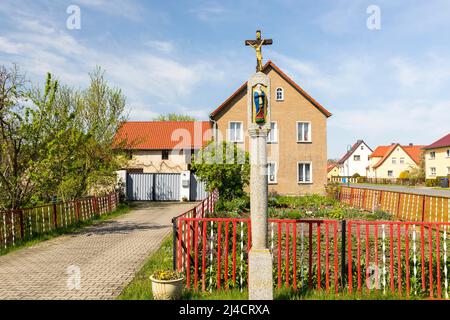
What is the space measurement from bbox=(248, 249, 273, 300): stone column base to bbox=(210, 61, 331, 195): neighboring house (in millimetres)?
19498

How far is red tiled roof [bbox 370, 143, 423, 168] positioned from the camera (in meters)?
61.5

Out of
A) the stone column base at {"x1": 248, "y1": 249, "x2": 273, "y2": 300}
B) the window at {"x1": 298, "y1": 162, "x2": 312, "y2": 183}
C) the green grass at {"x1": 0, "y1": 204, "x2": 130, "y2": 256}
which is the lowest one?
the green grass at {"x1": 0, "y1": 204, "x2": 130, "y2": 256}

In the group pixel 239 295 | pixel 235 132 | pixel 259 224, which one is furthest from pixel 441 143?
pixel 259 224

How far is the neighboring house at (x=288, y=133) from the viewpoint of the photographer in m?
24.5

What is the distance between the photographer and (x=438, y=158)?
48.6 metres

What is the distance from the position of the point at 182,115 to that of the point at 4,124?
45.0 metres

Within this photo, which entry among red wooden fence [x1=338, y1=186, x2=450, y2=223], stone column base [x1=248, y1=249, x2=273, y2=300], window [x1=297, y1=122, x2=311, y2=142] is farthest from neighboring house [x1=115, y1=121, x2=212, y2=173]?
stone column base [x1=248, y1=249, x2=273, y2=300]

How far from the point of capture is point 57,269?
7.62 m

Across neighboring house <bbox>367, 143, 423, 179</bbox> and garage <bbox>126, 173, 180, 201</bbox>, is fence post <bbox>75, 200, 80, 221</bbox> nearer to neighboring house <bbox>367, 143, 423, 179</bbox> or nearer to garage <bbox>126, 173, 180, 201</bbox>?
garage <bbox>126, 173, 180, 201</bbox>

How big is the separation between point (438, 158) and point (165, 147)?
136 feet

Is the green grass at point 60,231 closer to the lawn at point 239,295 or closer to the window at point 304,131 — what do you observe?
the lawn at point 239,295
